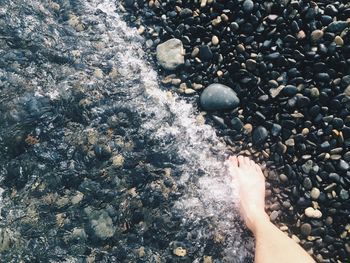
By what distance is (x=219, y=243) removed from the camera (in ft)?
11.6

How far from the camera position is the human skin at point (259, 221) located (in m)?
3.18

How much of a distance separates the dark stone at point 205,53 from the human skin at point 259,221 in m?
0.96

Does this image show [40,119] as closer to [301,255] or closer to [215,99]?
[215,99]

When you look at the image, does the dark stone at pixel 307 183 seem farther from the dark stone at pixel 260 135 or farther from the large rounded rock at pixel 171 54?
the large rounded rock at pixel 171 54

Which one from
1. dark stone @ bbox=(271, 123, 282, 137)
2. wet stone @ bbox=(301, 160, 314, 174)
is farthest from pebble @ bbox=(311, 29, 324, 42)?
wet stone @ bbox=(301, 160, 314, 174)

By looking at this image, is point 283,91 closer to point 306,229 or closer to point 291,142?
point 291,142

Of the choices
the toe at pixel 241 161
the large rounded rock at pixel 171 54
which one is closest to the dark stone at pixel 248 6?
the large rounded rock at pixel 171 54

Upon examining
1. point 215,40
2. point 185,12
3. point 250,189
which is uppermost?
point 185,12

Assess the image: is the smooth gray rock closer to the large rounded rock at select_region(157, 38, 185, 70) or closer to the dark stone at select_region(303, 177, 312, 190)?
the large rounded rock at select_region(157, 38, 185, 70)

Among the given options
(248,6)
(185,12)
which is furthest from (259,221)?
(185,12)

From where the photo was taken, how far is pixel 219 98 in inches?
140

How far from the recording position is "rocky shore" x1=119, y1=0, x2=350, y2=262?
127 inches

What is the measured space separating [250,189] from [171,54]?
4.87 ft

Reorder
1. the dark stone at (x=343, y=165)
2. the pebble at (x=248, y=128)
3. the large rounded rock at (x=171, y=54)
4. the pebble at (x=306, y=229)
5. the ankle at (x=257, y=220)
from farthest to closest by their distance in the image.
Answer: the large rounded rock at (x=171, y=54), the pebble at (x=248, y=128), the ankle at (x=257, y=220), the pebble at (x=306, y=229), the dark stone at (x=343, y=165)
